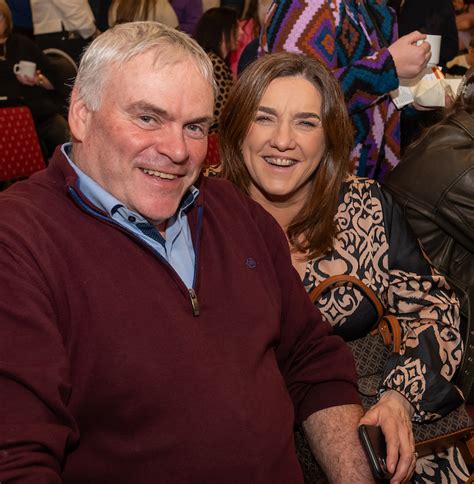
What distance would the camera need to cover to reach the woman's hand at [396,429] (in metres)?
1.66

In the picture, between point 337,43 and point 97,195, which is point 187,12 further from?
point 97,195

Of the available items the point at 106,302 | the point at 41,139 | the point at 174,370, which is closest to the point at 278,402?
the point at 174,370

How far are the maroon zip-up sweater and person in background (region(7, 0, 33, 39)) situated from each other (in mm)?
3957

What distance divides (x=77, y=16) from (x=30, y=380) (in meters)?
4.42

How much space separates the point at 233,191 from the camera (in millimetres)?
1903

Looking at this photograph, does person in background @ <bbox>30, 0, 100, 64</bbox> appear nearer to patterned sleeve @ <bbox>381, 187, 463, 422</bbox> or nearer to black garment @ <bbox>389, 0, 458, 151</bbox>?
black garment @ <bbox>389, 0, 458, 151</bbox>

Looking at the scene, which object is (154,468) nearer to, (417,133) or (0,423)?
(0,423)

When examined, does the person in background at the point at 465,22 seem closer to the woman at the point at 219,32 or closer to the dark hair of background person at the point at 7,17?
the woman at the point at 219,32

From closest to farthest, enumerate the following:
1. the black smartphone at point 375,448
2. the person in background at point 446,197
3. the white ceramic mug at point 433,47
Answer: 1. the black smartphone at point 375,448
2. the person in background at point 446,197
3. the white ceramic mug at point 433,47

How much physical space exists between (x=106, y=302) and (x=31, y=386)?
0.24 m

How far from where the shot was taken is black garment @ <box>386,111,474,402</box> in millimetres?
2254

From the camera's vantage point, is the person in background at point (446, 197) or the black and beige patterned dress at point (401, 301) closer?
the black and beige patterned dress at point (401, 301)

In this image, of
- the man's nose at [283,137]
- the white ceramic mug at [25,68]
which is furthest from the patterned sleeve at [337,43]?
the white ceramic mug at [25,68]

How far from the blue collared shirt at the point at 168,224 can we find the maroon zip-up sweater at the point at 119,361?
0.04m
